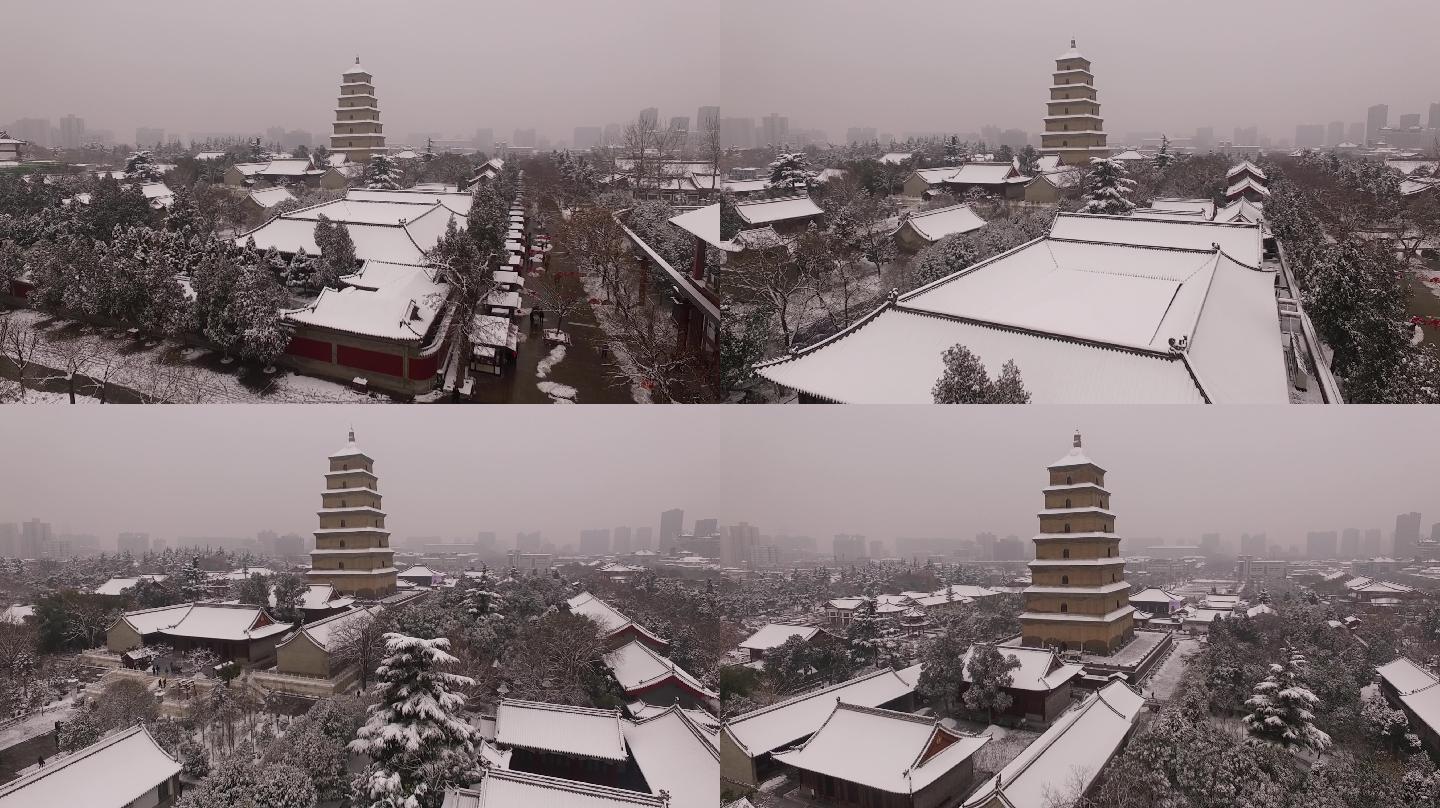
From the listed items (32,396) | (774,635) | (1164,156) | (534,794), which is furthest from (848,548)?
(32,396)

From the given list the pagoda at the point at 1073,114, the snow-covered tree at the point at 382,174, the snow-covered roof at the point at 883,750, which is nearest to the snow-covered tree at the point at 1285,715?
the snow-covered roof at the point at 883,750

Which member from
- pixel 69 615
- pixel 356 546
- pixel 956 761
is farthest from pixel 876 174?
pixel 69 615

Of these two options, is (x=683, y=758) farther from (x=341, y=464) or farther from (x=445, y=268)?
(x=445, y=268)

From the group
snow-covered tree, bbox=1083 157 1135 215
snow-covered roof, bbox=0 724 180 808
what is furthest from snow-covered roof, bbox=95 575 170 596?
snow-covered tree, bbox=1083 157 1135 215

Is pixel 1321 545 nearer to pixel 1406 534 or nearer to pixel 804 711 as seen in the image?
pixel 1406 534

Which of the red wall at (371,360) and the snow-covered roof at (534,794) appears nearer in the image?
the red wall at (371,360)

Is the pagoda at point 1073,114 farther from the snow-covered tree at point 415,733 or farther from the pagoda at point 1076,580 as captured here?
the snow-covered tree at point 415,733

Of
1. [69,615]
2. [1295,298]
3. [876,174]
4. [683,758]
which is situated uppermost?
[876,174]

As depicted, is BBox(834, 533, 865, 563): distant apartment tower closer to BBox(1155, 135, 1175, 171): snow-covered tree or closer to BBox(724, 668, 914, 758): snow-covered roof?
BBox(724, 668, 914, 758): snow-covered roof
